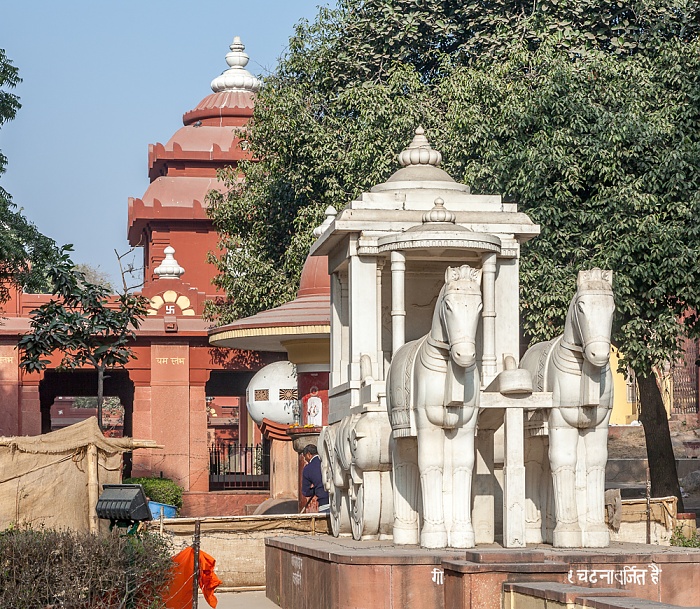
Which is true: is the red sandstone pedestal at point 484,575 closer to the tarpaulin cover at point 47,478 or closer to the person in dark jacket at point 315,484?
the person in dark jacket at point 315,484

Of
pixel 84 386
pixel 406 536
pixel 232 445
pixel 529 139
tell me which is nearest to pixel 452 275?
pixel 406 536

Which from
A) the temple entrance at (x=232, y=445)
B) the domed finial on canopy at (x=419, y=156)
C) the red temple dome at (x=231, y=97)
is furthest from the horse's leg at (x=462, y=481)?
the red temple dome at (x=231, y=97)

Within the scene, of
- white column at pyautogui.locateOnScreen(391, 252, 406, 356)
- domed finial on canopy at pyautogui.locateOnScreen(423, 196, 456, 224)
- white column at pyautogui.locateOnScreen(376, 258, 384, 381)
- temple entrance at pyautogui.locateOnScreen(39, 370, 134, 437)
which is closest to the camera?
white column at pyautogui.locateOnScreen(391, 252, 406, 356)

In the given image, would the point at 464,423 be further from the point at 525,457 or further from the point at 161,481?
the point at 161,481

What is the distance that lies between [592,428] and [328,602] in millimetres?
2730

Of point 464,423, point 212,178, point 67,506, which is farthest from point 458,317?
point 212,178

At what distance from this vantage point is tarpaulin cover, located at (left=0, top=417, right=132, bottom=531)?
1466 cm

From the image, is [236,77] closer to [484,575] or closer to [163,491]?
[163,491]

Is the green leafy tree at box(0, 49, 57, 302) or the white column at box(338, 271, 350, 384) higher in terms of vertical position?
the green leafy tree at box(0, 49, 57, 302)

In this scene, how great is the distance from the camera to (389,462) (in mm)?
11508

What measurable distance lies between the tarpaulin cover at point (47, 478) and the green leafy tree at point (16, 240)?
5953 millimetres

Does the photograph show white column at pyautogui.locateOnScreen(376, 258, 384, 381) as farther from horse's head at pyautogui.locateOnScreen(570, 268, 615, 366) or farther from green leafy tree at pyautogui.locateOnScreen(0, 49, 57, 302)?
green leafy tree at pyautogui.locateOnScreen(0, 49, 57, 302)

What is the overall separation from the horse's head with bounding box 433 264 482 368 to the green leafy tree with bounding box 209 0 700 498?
361 inches

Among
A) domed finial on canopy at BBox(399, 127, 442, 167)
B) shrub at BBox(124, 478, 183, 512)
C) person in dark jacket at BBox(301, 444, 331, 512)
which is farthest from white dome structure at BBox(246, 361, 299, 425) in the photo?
domed finial on canopy at BBox(399, 127, 442, 167)
